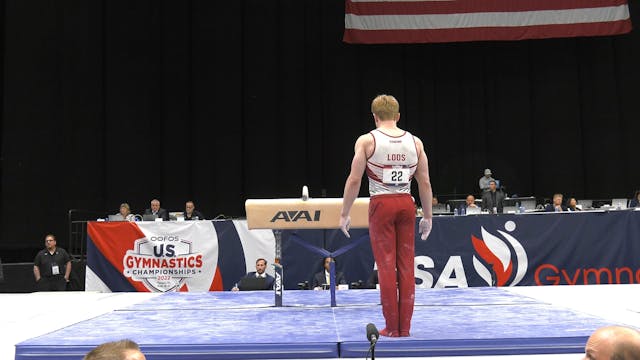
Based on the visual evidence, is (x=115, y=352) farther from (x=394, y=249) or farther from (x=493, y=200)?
(x=493, y=200)

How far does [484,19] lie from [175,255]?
9152mm

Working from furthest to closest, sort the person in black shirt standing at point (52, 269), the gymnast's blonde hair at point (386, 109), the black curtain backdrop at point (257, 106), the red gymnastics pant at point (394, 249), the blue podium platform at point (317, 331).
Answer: the black curtain backdrop at point (257, 106) < the person in black shirt standing at point (52, 269) < the gymnast's blonde hair at point (386, 109) < the red gymnastics pant at point (394, 249) < the blue podium platform at point (317, 331)

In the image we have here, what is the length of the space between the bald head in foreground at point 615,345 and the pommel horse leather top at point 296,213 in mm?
3820

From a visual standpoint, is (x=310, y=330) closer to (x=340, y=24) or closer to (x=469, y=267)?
(x=469, y=267)

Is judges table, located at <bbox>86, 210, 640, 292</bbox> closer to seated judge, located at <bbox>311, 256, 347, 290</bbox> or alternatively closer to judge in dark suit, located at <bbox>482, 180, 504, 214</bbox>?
seated judge, located at <bbox>311, 256, 347, 290</bbox>

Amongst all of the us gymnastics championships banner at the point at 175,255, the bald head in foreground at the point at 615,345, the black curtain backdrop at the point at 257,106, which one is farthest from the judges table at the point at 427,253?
the bald head in foreground at the point at 615,345

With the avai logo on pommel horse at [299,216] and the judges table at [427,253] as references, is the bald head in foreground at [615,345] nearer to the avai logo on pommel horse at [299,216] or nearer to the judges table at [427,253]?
the avai logo on pommel horse at [299,216]

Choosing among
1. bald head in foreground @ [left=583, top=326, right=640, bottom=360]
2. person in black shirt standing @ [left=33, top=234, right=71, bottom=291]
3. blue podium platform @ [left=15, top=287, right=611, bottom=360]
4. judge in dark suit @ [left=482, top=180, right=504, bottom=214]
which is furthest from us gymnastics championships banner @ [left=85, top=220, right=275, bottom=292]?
bald head in foreground @ [left=583, top=326, right=640, bottom=360]

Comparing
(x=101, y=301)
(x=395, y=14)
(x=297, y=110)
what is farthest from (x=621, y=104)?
(x=101, y=301)

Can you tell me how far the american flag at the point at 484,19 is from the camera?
1427 cm

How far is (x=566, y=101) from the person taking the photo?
655 inches

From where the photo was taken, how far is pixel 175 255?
32.4ft

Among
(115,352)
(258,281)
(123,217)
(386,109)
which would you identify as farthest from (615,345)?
Result: (123,217)

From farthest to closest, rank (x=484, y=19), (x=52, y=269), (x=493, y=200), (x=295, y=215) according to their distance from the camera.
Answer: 1. (x=484, y=19)
2. (x=493, y=200)
3. (x=52, y=269)
4. (x=295, y=215)
